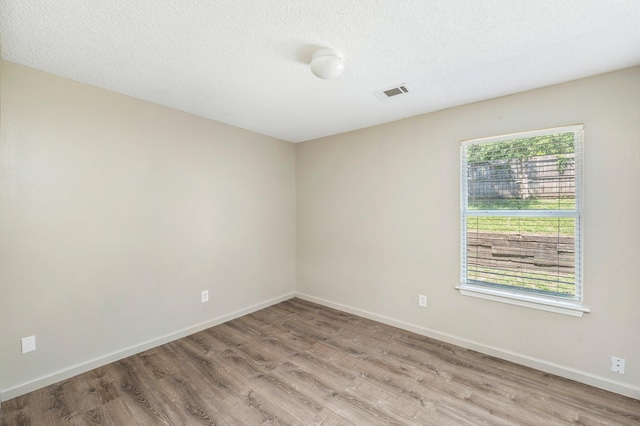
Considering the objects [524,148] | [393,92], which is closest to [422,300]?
[524,148]

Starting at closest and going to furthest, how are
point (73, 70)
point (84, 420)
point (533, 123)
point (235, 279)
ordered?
1. point (84, 420)
2. point (73, 70)
3. point (533, 123)
4. point (235, 279)

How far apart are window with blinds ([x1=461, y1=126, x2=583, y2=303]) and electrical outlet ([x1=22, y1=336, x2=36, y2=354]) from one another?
3.70m

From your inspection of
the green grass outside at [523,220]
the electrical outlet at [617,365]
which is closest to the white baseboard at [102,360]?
the green grass outside at [523,220]

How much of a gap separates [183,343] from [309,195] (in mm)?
2443

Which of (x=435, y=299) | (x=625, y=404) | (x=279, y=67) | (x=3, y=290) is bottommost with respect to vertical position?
(x=625, y=404)

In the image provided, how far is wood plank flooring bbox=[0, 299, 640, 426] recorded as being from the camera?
71.4 inches

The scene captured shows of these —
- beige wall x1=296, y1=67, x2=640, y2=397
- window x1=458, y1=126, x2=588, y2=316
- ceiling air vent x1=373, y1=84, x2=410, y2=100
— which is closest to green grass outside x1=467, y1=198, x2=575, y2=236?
window x1=458, y1=126, x2=588, y2=316

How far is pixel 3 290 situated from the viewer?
1.94 metres

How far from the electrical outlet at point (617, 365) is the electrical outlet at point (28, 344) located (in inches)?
173

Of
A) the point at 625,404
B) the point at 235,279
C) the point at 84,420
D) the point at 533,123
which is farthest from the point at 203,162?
the point at 625,404

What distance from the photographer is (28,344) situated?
6.68 ft

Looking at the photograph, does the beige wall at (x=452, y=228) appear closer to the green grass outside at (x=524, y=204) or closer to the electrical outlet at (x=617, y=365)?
the electrical outlet at (x=617, y=365)

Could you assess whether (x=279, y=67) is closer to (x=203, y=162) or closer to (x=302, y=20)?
(x=302, y=20)

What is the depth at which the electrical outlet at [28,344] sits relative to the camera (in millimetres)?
2020
